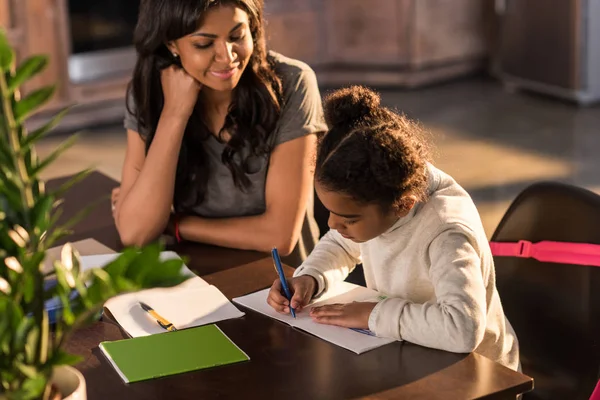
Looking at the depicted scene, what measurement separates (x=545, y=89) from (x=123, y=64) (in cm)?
261

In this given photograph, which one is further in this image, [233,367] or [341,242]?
[341,242]

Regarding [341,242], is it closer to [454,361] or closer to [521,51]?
[454,361]

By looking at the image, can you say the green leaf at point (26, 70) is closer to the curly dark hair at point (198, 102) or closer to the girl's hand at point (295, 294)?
the girl's hand at point (295, 294)

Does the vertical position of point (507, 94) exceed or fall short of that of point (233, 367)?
it falls short

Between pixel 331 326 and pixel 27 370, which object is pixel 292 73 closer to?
pixel 331 326

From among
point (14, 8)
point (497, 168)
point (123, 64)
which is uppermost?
point (14, 8)

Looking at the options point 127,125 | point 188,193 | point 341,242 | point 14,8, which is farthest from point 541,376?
point 14,8

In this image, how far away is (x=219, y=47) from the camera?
213 centimetres

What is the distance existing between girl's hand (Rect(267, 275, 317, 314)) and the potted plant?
0.68m

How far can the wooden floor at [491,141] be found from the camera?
184 inches

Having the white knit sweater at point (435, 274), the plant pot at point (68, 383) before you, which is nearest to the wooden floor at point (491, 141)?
the white knit sweater at point (435, 274)

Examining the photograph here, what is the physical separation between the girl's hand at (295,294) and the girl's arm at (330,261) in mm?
23

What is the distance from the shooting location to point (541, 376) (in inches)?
75.4

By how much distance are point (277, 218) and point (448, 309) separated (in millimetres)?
707
